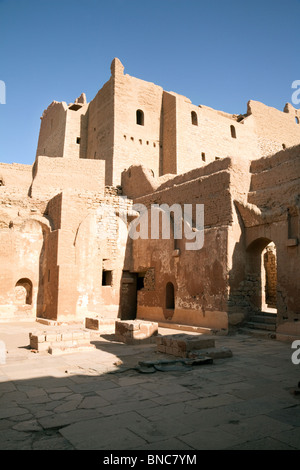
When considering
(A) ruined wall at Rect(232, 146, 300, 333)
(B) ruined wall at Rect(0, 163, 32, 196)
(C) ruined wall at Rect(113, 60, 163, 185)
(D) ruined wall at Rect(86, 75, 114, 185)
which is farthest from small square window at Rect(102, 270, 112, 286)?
(C) ruined wall at Rect(113, 60, 163, 185)

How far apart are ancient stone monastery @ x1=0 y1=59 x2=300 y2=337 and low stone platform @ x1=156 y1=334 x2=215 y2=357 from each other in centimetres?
276

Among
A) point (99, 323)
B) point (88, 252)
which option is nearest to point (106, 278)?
point (88, 252)

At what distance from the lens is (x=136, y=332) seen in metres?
8.45

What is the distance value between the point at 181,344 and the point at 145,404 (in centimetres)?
273

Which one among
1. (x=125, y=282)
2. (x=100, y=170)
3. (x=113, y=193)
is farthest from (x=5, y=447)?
(x=100, y=170)

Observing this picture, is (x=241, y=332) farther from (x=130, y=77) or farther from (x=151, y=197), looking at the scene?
(x=130, y=77)

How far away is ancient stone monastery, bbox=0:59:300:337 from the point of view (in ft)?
32.4

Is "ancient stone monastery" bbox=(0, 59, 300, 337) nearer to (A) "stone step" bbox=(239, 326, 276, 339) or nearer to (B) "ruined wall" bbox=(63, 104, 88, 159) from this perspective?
(A) "stone step" bbox=(239, 326, 276, 339)

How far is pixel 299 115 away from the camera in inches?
1166

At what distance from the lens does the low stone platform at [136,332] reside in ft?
27.6

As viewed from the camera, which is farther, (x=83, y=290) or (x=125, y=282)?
(x=125, y=282)

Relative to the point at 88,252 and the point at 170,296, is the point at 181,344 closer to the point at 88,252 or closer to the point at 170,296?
the point at 170,296

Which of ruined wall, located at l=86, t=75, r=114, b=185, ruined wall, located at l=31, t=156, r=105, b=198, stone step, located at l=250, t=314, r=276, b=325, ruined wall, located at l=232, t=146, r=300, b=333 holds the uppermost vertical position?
ruined wall, located at l=86, t=75, r=114, b=185
